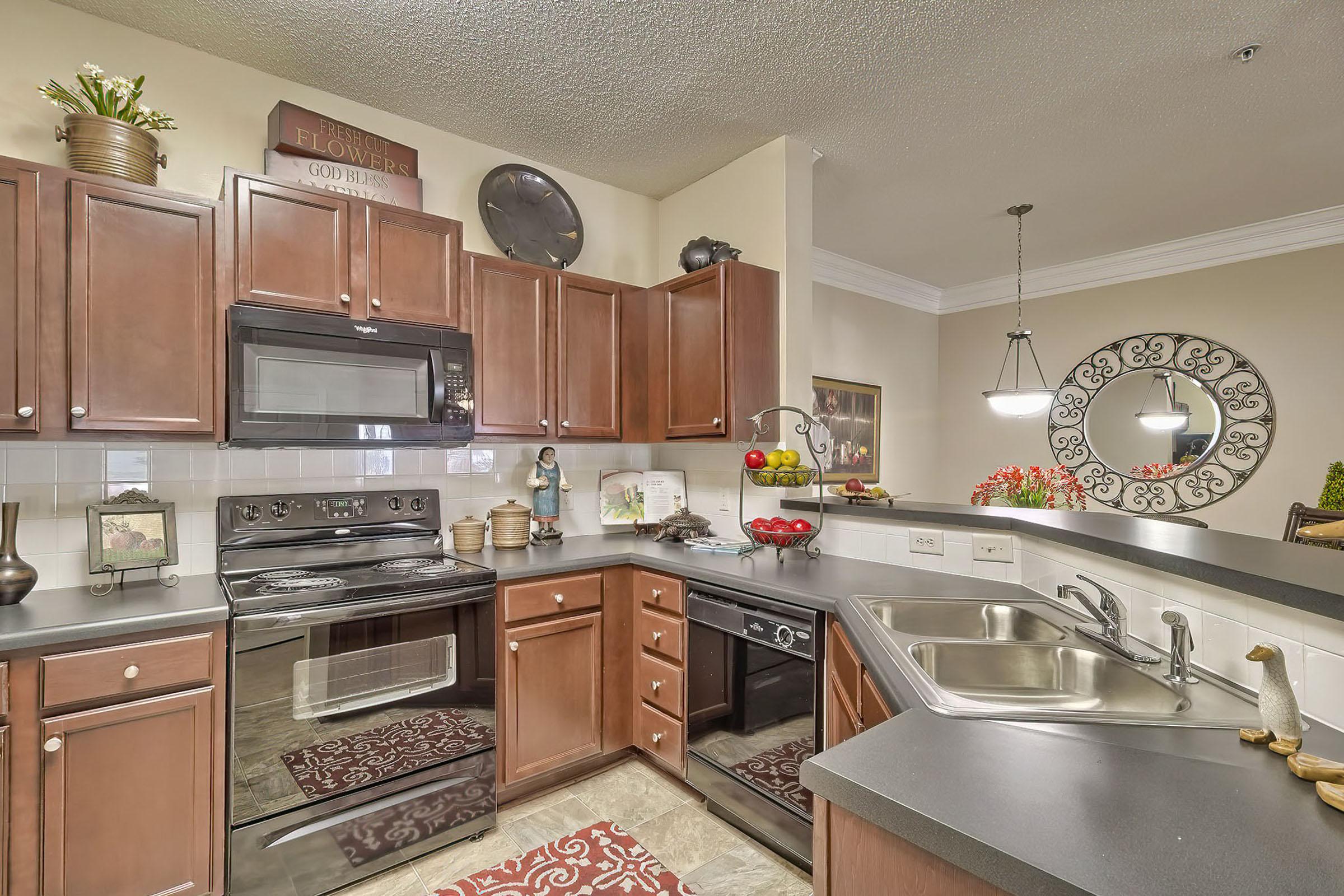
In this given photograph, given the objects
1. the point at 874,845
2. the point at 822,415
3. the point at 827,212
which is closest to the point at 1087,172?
the point at 827,212

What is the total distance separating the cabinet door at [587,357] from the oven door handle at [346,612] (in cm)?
93

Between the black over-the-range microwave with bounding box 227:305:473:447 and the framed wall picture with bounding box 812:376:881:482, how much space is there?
2.55 m

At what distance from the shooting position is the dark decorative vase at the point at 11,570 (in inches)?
67.9

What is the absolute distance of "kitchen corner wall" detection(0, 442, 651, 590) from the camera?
6.44 feet

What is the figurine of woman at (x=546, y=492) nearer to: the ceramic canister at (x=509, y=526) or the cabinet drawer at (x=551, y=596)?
the ceramic canister at (x=509, y=526)

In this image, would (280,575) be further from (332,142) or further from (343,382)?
(332,142)

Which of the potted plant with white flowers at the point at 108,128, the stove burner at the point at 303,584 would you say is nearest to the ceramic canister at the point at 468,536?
the stove burner at the point at 303,584

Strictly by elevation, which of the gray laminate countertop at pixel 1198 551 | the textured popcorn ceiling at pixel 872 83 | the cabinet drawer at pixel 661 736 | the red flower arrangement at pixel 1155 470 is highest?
the textured popcorn ceiling at pixel 872 83

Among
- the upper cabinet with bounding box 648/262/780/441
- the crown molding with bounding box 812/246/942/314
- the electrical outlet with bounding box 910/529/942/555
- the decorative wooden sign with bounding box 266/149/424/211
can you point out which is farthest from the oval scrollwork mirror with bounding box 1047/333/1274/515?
the decorative wooden sign with bounding box 266/149/424/211

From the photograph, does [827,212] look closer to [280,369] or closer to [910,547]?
[910,547]

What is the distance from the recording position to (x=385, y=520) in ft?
8.27

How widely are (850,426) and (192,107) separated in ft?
12.7

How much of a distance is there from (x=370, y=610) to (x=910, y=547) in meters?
1.82

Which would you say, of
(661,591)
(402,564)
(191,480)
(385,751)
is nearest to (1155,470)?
(661,591)
